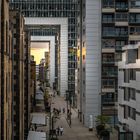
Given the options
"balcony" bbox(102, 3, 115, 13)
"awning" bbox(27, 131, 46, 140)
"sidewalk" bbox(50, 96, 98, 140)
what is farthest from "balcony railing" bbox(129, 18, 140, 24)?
"awning" bbox(27, 131, 46, 140)

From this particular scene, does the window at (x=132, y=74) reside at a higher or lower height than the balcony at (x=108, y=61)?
lower

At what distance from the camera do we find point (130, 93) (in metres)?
74.5

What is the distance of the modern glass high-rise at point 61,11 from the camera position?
177375 millimetres

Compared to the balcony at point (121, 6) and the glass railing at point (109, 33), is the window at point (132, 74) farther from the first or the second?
the balcony at point (121, 6)

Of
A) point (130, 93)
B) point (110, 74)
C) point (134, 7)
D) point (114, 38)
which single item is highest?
point (134, 7)

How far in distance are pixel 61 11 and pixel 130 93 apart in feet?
368

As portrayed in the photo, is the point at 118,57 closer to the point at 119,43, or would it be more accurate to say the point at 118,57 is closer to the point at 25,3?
the point at 119,43

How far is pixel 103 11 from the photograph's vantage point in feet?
296

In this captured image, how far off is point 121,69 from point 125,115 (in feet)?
25.1

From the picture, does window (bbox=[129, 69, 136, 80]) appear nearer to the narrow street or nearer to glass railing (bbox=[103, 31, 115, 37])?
the narrow street

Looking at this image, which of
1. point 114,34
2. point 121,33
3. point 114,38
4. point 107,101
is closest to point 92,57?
point 114,38

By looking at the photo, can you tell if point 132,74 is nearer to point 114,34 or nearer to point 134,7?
point 114,34

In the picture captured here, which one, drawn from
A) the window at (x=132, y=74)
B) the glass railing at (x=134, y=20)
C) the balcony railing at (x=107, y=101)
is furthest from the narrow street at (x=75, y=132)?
the glass railing at (x=134, y=20)

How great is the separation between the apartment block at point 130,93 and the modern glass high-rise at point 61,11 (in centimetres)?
9487
